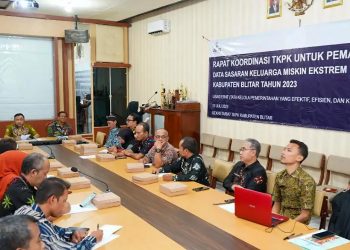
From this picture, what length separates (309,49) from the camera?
4422 millimetres

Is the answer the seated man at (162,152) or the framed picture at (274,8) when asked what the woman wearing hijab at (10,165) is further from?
the framed picture at (274,8)

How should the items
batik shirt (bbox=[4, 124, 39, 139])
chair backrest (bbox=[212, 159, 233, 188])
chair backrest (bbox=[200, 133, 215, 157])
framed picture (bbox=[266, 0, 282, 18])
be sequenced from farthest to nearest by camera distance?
1. batik shirt (bbox=[4, 124, 39, 139])
2. chair backrest (bbox=[200, 133, 215, 157])
3. framed picture (bbox=[266, 0, 282, 18])
4. chair backrest (bbox=[212, 159, 233, 188])

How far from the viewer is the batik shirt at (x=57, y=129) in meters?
6.95

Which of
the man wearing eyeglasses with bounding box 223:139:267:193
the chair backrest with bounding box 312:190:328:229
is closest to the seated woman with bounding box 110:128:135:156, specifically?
the man wearing eyeglasses with bounding box 223:139:267:193

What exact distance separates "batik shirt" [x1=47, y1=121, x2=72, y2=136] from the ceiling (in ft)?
7.37

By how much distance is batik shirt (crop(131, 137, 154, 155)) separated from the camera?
4.63 metres

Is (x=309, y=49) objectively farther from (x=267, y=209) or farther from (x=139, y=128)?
(x=267, y=209)

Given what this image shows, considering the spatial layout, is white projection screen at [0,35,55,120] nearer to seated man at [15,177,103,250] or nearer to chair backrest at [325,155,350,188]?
chair backrest at [325,155,350,188]

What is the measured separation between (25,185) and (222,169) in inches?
80.1

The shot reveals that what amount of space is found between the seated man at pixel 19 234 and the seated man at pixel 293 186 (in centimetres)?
202

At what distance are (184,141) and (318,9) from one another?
2337 millimetres

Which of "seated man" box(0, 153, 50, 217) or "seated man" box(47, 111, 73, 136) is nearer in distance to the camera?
"seated man" box(0, 153, 50, 217)

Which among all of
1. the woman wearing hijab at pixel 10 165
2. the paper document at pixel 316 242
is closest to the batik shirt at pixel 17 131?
the woman wearing hijab at pixel 10 165

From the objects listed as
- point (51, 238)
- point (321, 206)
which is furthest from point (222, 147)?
point (51, 238)
